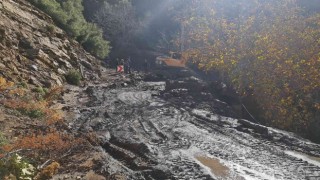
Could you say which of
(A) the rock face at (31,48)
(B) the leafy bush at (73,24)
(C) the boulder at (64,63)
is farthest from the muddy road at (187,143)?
(B) the leafy bush at (73,24)

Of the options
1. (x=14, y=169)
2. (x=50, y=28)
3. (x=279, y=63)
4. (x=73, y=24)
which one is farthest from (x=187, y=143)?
(x=73, y=24)

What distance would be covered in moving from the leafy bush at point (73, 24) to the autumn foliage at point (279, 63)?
43.2 ft

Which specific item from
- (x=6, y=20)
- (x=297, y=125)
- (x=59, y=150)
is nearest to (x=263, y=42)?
(x=297, y=125)

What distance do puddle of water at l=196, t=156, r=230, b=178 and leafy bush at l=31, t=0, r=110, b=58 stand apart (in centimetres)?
2011

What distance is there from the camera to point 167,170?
32.4 feet

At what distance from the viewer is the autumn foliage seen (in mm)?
20806

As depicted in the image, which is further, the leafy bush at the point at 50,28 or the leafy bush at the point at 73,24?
the leafy bush at the point at 73,24

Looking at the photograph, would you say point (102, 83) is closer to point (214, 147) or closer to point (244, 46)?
point (244, 46)

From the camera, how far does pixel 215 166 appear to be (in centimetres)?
1060

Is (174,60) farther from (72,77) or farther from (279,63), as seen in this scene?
(72,77)

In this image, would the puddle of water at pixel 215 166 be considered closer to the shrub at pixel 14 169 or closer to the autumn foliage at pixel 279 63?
the shrub at pixel 14 169

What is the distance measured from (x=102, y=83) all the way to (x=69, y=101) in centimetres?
978

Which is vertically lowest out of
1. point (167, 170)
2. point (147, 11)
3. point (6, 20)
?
point (167, 170)

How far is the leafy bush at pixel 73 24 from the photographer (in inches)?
1181
